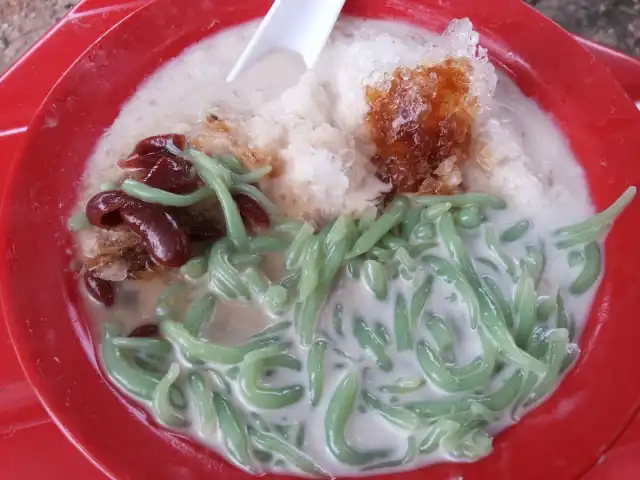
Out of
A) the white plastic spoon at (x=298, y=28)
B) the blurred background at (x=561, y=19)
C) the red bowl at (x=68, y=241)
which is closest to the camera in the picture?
the red bowl at (x=68, y=241)

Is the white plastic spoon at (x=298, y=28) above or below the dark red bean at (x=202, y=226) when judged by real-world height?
above

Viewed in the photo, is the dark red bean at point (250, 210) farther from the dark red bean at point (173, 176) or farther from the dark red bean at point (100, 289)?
the dark red bean at point (100, 289)

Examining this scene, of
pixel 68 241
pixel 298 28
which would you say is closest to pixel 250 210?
pixel 68 241

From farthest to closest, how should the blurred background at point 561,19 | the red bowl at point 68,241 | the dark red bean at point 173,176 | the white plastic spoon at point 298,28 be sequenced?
the blurred background at point 561,19
the white plastic spoon at point 298,28
the dark red bean at point 173,176
the red bowl at point 68,241

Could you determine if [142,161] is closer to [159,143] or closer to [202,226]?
[159,143]

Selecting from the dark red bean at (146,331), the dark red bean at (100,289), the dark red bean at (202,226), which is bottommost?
the dark red bean at (146,331)

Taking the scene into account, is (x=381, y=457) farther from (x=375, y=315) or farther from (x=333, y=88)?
(x=333, y=88)

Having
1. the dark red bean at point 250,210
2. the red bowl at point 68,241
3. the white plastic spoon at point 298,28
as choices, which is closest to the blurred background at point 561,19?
the red bowl at point 68,241

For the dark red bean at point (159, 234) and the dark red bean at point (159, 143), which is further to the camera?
the dark red bean at point (159, 143)
